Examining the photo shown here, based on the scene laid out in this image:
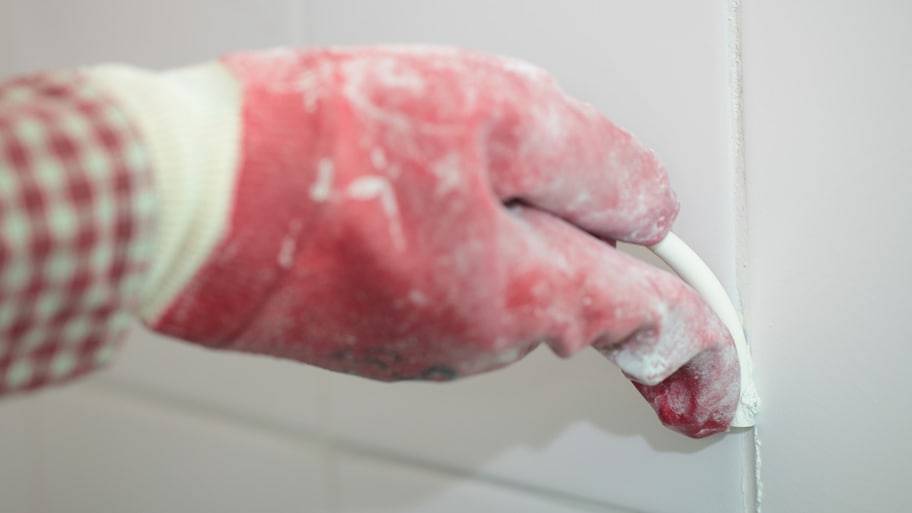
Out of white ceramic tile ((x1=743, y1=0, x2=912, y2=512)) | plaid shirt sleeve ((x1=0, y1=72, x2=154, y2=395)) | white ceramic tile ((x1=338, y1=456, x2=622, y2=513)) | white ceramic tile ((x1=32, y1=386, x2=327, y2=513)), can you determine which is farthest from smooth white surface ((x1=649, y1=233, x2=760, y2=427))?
white ceramic tile ((x1=32, y1=386, x2=327, y2=513))

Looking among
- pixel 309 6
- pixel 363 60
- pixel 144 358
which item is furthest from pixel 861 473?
pixel 144 358

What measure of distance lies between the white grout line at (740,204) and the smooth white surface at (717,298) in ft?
0.05

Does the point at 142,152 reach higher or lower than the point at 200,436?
higher

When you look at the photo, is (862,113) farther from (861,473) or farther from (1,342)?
(1,342)

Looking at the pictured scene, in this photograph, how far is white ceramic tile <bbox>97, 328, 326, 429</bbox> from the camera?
0.61 m

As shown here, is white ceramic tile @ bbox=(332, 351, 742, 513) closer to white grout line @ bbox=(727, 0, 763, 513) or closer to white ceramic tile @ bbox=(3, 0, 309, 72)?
white grout line @ bbox=(727, 0, 763, 513)

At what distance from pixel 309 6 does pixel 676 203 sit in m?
0.30

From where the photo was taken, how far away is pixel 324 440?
601 mm

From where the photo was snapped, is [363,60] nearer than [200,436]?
Yes

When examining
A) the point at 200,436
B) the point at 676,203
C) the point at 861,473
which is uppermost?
the point at 676,203

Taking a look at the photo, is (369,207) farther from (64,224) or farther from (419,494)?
(419,494)

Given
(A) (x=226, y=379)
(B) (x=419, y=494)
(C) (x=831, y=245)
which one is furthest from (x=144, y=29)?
(C) (x=831, y=245)

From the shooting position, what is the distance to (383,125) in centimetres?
23

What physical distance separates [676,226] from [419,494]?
0.27 meters
